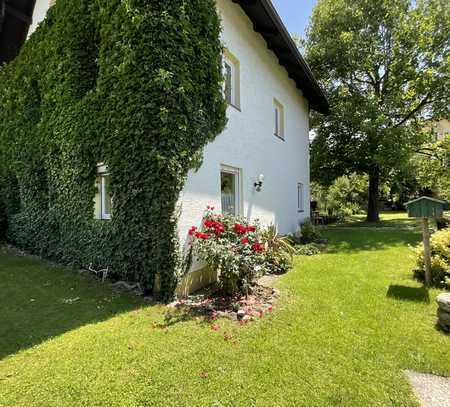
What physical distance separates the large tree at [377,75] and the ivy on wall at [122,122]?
41.5ft

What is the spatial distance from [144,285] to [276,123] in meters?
8.01

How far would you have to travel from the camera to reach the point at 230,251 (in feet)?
16.3

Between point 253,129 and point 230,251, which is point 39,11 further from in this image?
point 230,251

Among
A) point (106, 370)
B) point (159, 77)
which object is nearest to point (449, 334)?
point (106, 370)

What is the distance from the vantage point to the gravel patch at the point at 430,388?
267 centimetres

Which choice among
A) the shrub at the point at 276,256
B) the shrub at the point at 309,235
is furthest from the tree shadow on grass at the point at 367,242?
the shrub at the point at 276,256

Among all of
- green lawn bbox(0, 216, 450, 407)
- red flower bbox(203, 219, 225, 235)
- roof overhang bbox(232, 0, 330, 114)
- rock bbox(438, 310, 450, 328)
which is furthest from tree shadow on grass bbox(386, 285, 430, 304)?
roof overhang bbox(232, 0, 330, 114)

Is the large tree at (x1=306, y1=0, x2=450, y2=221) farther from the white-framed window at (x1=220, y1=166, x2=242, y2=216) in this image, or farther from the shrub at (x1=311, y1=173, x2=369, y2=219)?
the white-framed window at (x1=220, y1=166, x2=242, y2=216)

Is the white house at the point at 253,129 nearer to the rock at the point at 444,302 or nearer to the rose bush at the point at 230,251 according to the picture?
the rose bush at the point at 230,251

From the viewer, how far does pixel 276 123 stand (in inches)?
423

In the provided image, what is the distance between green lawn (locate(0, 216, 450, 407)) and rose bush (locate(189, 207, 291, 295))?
83cm

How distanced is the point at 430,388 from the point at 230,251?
3.10m

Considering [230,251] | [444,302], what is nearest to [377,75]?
[444,302]

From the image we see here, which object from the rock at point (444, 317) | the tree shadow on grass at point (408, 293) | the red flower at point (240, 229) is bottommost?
the tree shadow on grass at point (408, 293)
